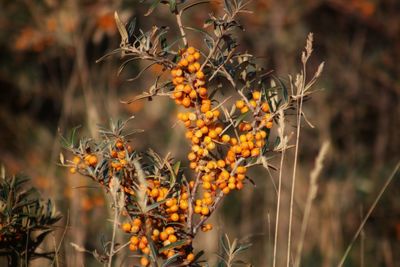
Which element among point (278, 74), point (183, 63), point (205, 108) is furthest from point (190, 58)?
point (278, 74)

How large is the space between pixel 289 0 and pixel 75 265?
2539mm

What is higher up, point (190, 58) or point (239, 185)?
point (190, 58)

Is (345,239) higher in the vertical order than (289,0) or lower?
lower

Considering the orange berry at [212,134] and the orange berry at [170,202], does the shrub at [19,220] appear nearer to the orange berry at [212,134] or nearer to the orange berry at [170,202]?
the orange berry at [170,202]

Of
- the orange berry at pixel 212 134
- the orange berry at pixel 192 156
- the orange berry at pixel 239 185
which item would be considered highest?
the orange berry at pixel 212 134

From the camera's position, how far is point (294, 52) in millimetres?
4051

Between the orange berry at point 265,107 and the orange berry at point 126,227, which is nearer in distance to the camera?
the orange berry at point 126,227

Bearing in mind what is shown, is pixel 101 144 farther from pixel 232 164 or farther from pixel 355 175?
pixel 355 175

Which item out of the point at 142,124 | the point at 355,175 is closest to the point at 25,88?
the point at 142,124

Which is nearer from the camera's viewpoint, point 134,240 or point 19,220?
point 134,240

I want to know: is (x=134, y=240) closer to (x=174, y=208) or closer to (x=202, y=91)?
(x=174, y=208)

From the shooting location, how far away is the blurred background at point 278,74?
10.7 feet

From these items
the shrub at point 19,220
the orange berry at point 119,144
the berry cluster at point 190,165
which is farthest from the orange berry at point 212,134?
the shrub at point 19,220

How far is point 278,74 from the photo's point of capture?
12.8 ft
